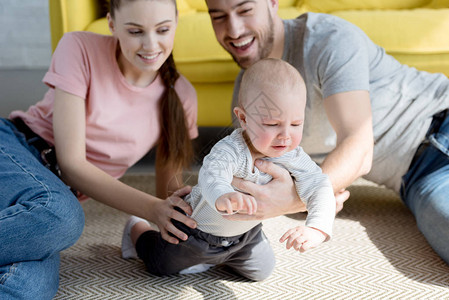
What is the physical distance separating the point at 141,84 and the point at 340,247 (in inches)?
18.1

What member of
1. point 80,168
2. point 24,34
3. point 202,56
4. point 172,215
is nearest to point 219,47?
point 202,56

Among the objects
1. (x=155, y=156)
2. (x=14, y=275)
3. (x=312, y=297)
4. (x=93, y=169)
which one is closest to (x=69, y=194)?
(x=93, y=169)

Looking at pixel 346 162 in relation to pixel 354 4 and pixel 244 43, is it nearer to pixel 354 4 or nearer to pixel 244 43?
pixel 244 43

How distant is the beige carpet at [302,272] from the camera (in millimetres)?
819

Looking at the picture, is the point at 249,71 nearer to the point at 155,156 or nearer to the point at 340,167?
the point at 340,167

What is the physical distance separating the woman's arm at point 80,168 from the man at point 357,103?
287 mm

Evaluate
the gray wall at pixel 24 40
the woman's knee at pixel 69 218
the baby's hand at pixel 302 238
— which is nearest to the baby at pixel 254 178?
the baby's hand at pixel 302 238

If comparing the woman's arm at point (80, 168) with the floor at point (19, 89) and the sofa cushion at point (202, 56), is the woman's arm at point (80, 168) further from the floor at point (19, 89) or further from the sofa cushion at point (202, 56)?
the floor at point (19, 89)

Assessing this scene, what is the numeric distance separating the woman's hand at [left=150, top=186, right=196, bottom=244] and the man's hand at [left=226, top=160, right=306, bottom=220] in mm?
93

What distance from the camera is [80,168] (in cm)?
90

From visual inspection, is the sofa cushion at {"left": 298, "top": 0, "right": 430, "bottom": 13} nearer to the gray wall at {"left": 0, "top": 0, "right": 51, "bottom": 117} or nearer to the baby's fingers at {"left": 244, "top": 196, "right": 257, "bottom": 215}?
the baby's fingers at {"left": 244, "top": 196, "right": 257, "bottom": 215}

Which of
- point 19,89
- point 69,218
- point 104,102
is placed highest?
point 104,102

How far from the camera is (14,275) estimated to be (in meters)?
0.71

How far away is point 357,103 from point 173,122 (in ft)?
1.06
